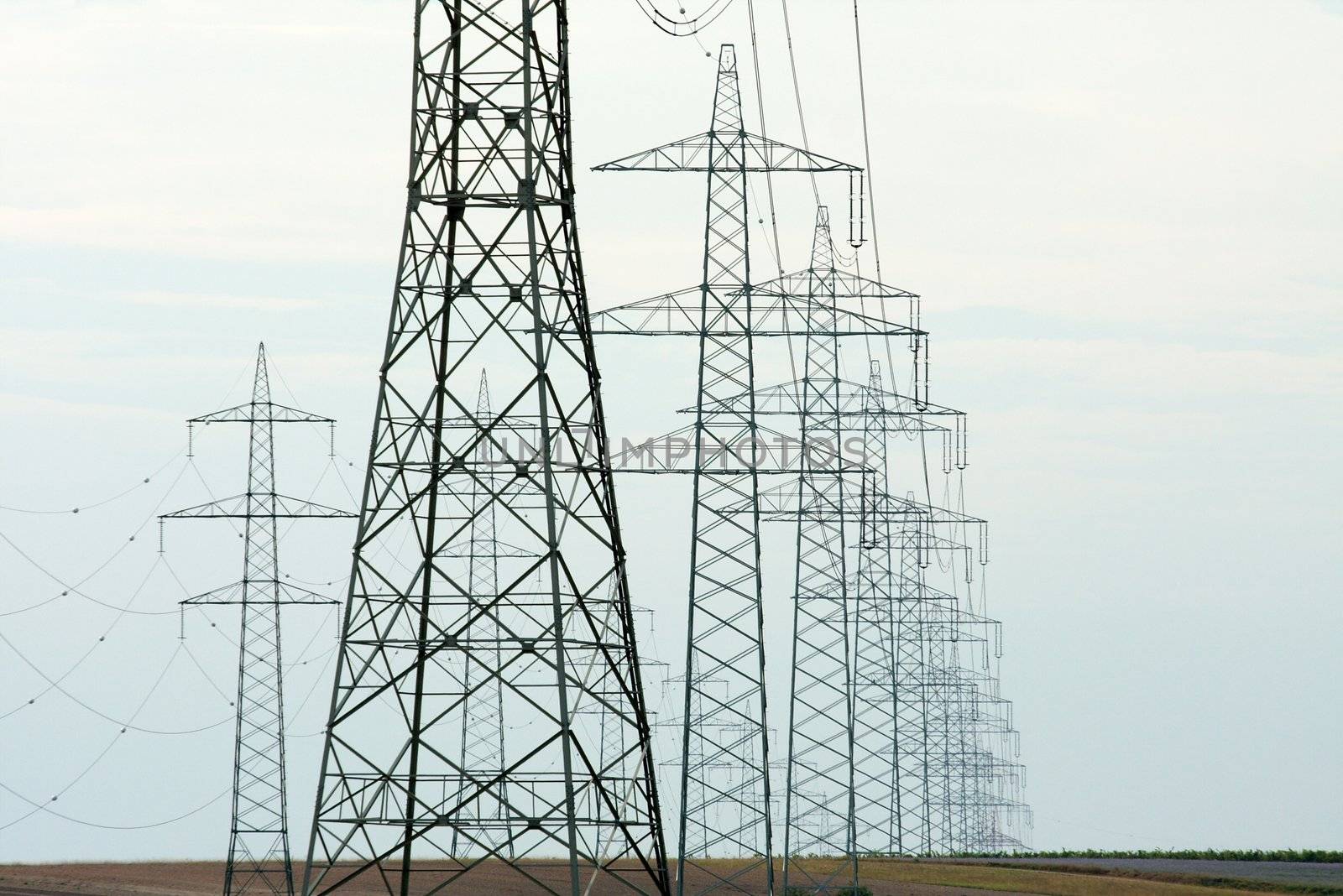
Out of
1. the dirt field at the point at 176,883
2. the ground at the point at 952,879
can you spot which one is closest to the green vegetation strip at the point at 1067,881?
the ground at the point at 952,879

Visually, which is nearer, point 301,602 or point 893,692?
point 301,602

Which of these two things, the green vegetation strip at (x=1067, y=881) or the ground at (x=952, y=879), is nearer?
the ground at (x=952, y=879)

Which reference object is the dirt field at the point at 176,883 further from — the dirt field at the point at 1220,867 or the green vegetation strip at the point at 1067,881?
the dirt field at the point at 1220,867

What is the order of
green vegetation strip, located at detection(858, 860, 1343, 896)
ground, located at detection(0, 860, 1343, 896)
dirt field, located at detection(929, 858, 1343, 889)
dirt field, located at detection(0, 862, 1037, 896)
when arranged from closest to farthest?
dirt field, located at detection(0, 862, 1037, 896), ground, located at detection(0, 860, 1343, 896), green vegetation strip, located at detection(858, 860, 1343, 896), dirt field, located at detection(929, 858, 1343, 889)

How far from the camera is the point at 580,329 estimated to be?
70.1ft

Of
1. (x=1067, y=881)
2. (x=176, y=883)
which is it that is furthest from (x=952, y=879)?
(x=176, y=883)

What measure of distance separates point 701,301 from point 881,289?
22.7 ft

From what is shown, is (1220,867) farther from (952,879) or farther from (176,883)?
(176,883)

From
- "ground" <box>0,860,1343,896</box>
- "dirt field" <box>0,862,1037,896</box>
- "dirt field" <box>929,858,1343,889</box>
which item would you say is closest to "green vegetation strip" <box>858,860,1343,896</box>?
"ground" <box>0,860,1343,896</box>

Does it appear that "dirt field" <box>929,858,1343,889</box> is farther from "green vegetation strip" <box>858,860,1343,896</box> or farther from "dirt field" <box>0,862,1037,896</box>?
"dirt field" <box>0,862,1037,896</box>

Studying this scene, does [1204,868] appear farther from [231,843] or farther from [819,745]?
[231,843]

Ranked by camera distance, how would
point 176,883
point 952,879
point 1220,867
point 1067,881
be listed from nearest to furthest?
point 176,883 → point 1067,881 → point 952,879 → point 1220,867

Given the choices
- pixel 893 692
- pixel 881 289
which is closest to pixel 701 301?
pixel 881 289

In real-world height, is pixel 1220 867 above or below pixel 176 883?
above
